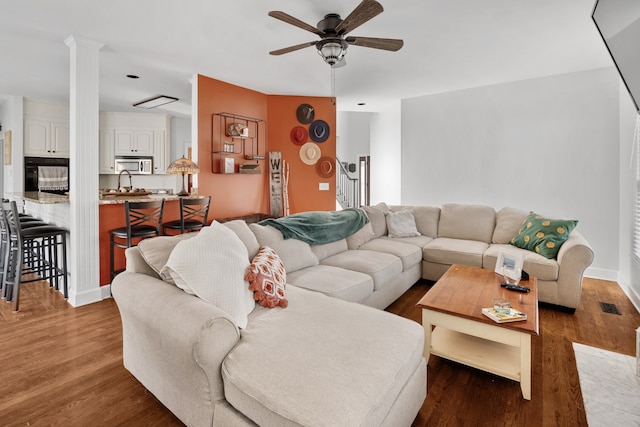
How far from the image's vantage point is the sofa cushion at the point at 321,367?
115 centimetres

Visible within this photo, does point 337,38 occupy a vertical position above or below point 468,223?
above

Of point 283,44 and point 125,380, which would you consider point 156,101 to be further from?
point 125,380

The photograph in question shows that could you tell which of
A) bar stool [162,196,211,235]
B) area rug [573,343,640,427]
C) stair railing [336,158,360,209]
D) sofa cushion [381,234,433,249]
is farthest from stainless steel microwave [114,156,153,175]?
area rug [573,343,640,427]

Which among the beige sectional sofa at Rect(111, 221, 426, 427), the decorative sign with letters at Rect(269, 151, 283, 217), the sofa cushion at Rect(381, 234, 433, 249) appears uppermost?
the decorative sign with letters at Rect(269, 151, 283, 217)

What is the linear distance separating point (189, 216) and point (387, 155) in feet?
13.2

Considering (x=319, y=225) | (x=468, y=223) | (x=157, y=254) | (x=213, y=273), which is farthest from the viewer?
(x=468, y=223)

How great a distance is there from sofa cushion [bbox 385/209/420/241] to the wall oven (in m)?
6.00

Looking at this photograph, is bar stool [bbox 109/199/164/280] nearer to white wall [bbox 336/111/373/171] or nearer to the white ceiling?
the white ceiling

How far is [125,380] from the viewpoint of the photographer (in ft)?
6.68

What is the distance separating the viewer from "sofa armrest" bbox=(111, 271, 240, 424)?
4.56 ft

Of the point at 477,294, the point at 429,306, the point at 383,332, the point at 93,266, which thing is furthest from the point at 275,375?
the point at 93,266

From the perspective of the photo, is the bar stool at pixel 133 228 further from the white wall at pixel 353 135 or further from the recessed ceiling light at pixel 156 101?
the white wall at pixel 353 135

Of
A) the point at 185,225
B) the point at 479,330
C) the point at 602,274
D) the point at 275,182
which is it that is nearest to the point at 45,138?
the point at 185,225

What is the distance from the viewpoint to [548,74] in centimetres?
443
